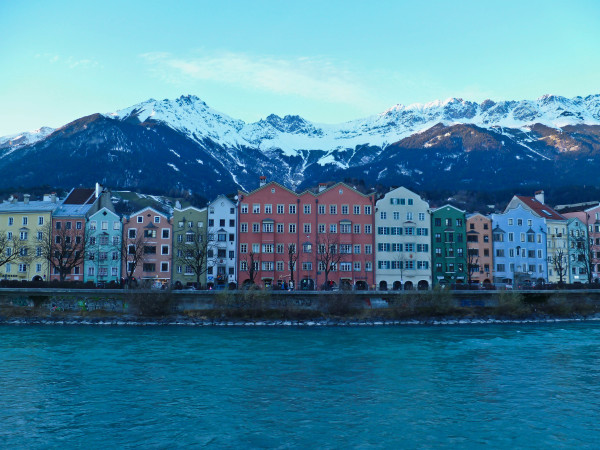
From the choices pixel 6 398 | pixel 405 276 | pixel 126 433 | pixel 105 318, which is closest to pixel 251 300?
pixel 105 318

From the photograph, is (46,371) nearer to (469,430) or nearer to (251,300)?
(469,430)

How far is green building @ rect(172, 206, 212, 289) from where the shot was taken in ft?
262

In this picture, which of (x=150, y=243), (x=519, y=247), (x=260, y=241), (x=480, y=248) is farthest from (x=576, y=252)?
(x=150, y=243)

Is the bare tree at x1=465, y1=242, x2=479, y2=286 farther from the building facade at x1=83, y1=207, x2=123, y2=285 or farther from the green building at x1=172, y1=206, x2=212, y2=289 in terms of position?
the building facade at x1=83, y1=207, x2=123, y2=285

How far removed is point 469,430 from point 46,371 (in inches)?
992

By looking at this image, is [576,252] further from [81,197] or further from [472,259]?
[81,197]

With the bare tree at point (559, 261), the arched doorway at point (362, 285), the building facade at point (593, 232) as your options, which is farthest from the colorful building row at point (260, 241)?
the building facade at point (593, 232)

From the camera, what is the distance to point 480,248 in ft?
297

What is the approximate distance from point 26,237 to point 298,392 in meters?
71.5

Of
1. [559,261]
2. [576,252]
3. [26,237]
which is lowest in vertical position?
[559,261]

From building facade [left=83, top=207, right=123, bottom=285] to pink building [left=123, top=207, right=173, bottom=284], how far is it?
1.49 meters

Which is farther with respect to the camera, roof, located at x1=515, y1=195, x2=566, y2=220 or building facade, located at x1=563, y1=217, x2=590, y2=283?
roof, located at x1=515, y1=195, x2=566, y2=220

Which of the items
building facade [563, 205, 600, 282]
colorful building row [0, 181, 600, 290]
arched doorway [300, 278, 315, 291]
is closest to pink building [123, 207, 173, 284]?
colorful building row [0, 181, 600, 290]

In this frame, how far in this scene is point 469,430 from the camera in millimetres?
22031
